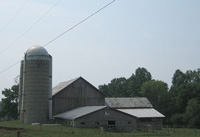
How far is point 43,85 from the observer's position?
4875 centimetres

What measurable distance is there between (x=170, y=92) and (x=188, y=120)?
19426 millimetres

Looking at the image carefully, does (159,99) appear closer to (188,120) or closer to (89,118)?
(188,120)

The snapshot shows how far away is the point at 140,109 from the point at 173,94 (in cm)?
2420

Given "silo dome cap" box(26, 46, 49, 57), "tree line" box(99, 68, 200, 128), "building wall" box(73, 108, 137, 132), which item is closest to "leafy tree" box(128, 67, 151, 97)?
"tree line" box(99, 68, 200, 128)

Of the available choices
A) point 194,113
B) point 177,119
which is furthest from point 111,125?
point 177,119

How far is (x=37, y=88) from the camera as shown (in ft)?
159

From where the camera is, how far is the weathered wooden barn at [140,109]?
52.2 metres

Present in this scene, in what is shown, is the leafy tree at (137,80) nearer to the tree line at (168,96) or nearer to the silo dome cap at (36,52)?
the tree line at (168,96)

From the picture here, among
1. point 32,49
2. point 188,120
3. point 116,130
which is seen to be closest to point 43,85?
point 32,49

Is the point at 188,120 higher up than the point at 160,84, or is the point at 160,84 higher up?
the point at 160,84

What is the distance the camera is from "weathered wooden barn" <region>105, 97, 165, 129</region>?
5222 cm

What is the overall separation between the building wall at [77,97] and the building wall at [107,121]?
1191cm

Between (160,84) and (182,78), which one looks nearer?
(160,84)

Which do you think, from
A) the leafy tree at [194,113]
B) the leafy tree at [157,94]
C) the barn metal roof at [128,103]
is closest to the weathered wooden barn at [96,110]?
the barn metal roof at [128,103]
